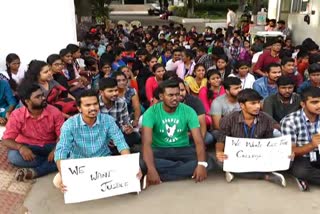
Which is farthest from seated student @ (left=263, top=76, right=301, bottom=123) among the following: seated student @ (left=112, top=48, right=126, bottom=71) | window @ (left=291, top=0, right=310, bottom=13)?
window @ (left=291, top=0, right=310, bottom=13)

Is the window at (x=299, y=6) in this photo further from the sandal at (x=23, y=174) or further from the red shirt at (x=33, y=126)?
the sandal at (x=23, y=174)

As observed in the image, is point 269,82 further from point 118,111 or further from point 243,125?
point 118,111

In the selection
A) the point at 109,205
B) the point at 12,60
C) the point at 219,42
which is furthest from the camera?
the point at 219,42

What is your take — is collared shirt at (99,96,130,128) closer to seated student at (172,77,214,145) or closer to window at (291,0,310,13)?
seated student at (172,77,214,145)

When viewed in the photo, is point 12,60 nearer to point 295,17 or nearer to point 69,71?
point 69,71

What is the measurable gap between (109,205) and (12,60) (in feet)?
11.1

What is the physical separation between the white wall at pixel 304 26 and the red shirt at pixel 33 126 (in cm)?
794

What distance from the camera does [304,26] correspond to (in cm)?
1109

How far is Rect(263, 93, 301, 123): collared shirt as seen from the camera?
4719 millimetres

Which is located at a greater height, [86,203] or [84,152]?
[84,152]

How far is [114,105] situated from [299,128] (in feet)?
6.56

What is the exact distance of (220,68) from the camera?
6.63 m

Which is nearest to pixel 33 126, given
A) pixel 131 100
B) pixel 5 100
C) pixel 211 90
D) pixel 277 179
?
pixel 131 100

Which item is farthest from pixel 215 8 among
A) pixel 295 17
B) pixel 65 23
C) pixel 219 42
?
pixel 65 23
